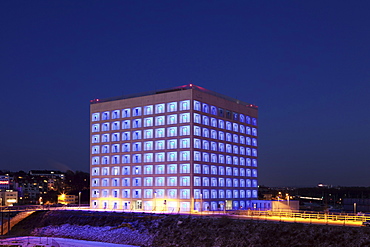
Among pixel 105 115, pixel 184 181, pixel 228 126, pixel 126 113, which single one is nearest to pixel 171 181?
pixel 184 181

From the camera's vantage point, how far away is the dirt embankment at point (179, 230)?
52562 millimetres

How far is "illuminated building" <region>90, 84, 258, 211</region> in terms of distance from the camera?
102 meters

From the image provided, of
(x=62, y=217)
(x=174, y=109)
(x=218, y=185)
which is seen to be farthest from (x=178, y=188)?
(x=62, y=217)

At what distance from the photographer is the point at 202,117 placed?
4129 inches

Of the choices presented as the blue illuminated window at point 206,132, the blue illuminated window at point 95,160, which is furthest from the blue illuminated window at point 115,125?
the blue illuminated window at point 206,132

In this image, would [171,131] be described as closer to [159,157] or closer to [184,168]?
[159,157]

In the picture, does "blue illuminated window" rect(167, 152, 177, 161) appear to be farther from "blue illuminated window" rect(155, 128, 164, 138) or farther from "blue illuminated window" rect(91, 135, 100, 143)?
"blue illuminated window" rect(91, 135, 100, 143)

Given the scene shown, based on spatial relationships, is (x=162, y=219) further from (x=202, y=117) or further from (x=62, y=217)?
(x=202, y=117)

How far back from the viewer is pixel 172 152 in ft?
338

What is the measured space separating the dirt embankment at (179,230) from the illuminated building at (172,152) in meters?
21.8

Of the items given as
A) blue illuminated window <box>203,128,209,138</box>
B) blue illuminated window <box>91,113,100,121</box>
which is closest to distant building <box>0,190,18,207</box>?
blue illuminated window <box>91,113,100,121</box>

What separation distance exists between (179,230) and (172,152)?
123 feet

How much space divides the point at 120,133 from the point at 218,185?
28.6 m

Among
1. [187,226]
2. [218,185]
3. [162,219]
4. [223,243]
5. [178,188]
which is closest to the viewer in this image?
[223,243]
